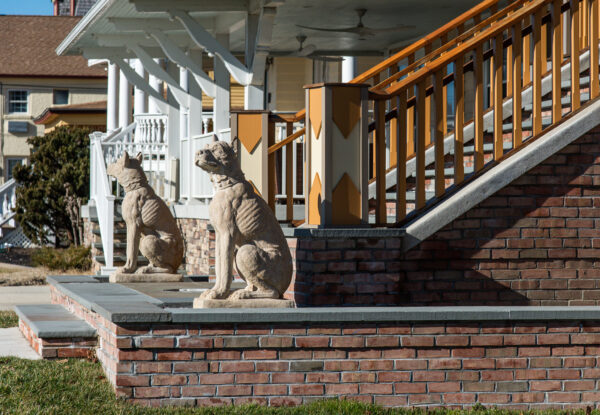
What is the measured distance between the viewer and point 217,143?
24.3 feet

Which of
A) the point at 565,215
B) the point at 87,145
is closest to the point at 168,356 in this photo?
the point at 565,215

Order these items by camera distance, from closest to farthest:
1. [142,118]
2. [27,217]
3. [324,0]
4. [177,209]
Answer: [324,0], [177,209], [142,118], [27,217]

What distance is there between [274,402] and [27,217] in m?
19.0

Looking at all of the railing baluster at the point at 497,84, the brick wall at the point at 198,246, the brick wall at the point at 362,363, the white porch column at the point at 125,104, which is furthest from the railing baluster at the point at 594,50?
the white porch column at the point at 125,104

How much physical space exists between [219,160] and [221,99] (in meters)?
6.53

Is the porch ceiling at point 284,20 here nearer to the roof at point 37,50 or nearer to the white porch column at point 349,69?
the white porch column at point 349,69

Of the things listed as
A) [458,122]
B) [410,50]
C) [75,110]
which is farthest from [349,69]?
[75,110]

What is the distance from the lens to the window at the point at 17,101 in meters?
37.1

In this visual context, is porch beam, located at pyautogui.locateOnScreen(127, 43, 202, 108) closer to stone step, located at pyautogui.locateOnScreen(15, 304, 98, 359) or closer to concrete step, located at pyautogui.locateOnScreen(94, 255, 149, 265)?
concrete step, located at pyautogui.locateOnScreen(94, 255, 149, 265)

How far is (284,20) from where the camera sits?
1503 cm

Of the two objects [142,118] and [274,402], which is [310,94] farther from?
[142,118]

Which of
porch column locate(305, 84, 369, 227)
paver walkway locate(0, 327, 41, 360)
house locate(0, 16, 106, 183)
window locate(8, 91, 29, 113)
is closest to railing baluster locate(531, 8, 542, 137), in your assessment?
porch column locate(305, 84, 369, 227)

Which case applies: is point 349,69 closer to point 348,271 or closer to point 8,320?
point 8,320

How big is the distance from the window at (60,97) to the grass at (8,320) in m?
25.8
